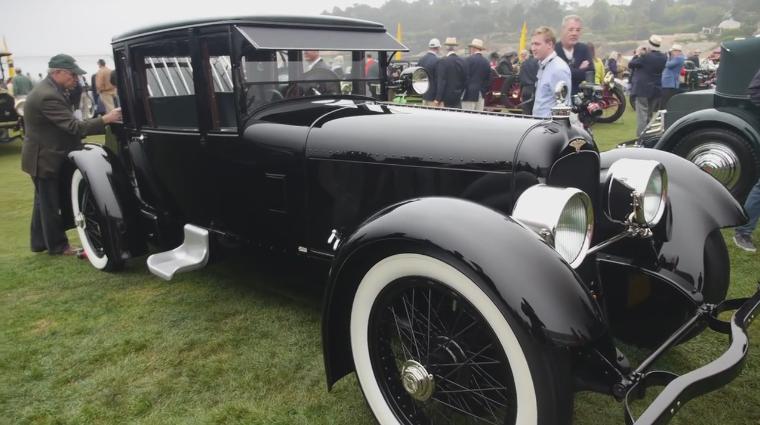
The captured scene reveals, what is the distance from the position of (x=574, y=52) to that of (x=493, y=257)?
19.6ft

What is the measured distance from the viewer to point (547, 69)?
16.7 feet

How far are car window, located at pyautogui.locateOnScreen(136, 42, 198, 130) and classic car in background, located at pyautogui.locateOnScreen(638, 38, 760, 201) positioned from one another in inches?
186

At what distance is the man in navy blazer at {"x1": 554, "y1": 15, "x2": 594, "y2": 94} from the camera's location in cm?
626

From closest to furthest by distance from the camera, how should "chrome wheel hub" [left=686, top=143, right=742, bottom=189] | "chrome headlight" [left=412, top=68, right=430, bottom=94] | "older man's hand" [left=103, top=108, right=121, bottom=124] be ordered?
"chrome headlight" [left=412, top=68, right=430, bottom=94] → "older man's hand" [left=103, top=108, right=121, bottom=124] → "chrome wheel hub" [left=686, top=143, right=742, bottom=189]

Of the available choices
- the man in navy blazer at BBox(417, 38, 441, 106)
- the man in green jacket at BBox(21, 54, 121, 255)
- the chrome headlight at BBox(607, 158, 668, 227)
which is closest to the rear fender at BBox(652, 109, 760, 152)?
the chrome headlight at BBox(607, 158, 668, 227)

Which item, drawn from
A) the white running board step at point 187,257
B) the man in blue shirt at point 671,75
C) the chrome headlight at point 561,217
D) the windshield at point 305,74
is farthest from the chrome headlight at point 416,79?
the man in blue shirt at point 671,75

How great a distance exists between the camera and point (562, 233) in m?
1.96

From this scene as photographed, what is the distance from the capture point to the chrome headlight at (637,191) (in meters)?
2.30

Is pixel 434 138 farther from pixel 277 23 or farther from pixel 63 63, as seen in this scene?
pixel 63 63

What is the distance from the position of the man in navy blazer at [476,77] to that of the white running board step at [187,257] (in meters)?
7.36

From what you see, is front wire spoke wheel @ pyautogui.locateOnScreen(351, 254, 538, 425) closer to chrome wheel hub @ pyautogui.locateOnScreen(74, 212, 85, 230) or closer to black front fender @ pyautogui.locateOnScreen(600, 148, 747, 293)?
black front fender @ pyautogui.locateOnScreen(600, 148, 747, 293)

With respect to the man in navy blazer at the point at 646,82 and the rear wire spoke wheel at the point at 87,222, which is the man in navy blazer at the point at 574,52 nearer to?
the man in navy blazer at the point at 646,82

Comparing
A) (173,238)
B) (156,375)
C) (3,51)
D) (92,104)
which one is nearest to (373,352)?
(156,375)

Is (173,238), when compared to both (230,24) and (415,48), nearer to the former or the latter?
(230,24)
